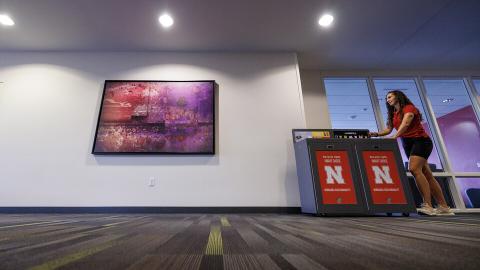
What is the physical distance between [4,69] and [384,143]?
465 cm

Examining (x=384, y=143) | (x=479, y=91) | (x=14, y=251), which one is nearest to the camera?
(x=14, y=251)

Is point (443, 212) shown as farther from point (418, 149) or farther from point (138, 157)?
point (138, 157)

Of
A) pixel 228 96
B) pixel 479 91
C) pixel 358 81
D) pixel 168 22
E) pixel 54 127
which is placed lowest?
pixel 54 127

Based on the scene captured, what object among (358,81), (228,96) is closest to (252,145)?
(228,96)

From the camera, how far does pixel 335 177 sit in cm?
186

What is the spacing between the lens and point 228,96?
278cm

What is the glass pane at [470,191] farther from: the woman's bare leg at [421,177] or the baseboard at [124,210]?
the baseboard at [124,210]

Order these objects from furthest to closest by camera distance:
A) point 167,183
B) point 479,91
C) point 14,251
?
point 479,91 → point 167,183 → point 14,251

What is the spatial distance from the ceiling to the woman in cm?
102

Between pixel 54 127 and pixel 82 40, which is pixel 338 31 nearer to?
pixel 82 40

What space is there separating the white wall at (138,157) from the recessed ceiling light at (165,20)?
50 cm

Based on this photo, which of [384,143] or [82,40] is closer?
[384,143]

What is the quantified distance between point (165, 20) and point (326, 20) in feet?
6.10

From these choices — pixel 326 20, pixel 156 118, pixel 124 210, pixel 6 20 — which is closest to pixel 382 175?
pixel 326 20
